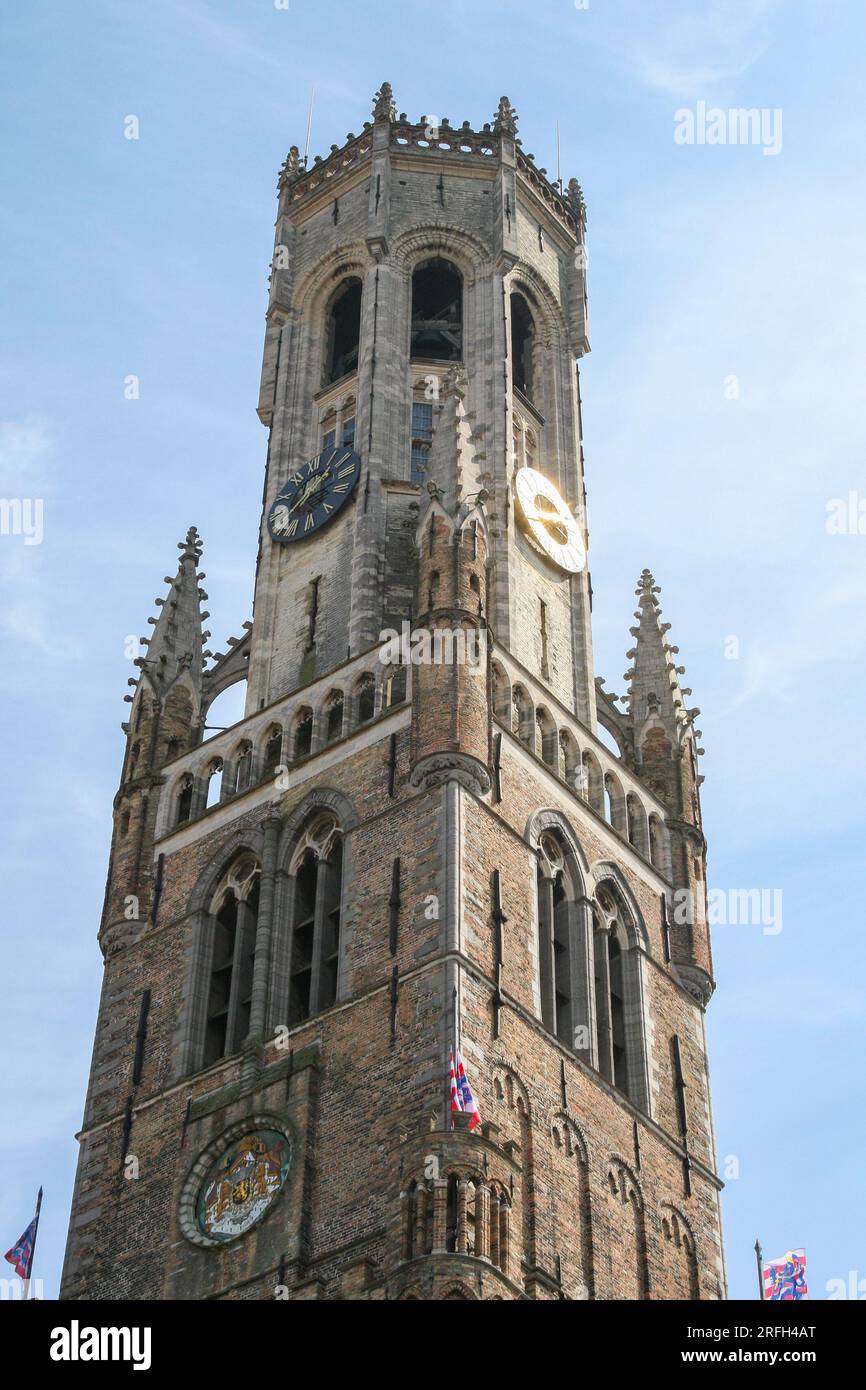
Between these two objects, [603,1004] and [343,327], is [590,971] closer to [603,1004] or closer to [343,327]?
[603,1004]

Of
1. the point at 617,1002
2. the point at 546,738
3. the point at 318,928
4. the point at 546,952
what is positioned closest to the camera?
the point at 318,928

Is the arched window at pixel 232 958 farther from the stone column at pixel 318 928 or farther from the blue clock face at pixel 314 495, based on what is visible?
the blue clock face at pixel 314 495

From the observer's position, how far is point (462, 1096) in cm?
4275

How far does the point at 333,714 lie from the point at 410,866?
6.63 meters

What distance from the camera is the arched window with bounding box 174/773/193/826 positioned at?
5550cm

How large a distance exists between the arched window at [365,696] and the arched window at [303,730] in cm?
137

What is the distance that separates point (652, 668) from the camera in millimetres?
61594

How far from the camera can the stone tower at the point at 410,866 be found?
44969 millimetres

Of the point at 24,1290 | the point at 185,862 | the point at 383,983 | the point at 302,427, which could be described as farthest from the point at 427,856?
the point at 302,427

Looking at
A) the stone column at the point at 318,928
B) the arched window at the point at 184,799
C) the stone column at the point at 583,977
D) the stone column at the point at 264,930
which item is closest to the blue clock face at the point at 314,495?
the arched window at the point at 184,799

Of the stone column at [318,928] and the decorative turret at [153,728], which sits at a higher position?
the decorative turret at [153,728]

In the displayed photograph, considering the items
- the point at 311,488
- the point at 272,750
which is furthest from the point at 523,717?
the point at 311,488
